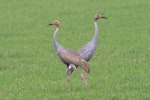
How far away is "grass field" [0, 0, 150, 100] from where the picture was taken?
33.1ft

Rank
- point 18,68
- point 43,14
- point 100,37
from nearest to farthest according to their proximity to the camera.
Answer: point 18,68, point 100,37, point 43,14

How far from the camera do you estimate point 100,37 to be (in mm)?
17672

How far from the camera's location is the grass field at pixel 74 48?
10102 mm

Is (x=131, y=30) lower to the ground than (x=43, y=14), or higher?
higher

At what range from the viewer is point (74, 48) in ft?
51.1

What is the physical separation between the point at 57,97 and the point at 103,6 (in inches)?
669

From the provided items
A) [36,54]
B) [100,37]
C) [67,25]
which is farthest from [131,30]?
[36,54]

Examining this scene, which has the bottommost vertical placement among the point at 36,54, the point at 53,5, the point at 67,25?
the point at 53,5

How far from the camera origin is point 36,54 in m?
14.7

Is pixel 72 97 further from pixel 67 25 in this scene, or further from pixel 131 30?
pixel 67 25

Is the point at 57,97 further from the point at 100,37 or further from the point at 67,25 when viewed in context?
the point at 67,25

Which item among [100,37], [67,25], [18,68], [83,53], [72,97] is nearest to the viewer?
[72,97]

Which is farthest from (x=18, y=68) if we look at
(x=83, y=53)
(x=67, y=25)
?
(x=67, y=25)

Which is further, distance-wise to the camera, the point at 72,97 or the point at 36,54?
the point at 36,54
